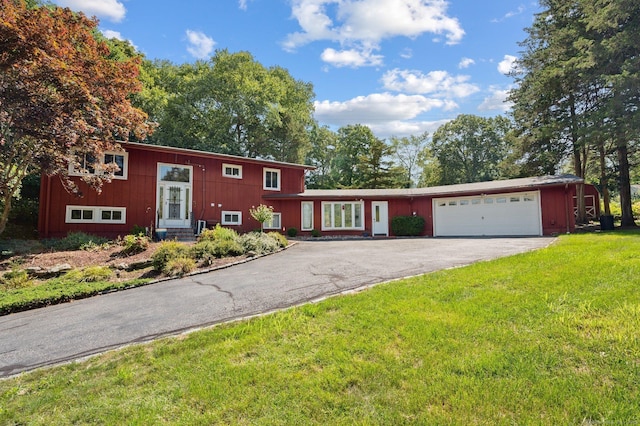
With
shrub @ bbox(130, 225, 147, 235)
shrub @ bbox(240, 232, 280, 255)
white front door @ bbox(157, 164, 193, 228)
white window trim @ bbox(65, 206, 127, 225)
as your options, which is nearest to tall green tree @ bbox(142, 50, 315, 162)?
white front door @ bbox(157, 164, 193, 228)

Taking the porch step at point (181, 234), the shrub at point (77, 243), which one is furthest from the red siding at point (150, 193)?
the shrub at point (77, 243)

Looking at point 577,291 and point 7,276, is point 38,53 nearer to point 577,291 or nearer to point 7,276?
point 7,276

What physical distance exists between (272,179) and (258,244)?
8.29 metres

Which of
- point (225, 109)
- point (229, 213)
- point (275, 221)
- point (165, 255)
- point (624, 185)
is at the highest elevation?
point (225, 109)

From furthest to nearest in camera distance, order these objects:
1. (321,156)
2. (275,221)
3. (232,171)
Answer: (321,156) → (275,221) → (232,171)

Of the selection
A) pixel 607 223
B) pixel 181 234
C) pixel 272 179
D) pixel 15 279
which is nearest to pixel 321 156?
pixel 272 179

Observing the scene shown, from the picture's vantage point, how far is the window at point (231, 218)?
1678 centimetres

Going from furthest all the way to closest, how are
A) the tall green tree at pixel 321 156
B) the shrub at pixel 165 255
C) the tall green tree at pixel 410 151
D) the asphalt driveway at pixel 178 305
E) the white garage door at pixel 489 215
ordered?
the tall green tree at pixel 410 151, the tall green tree at pixel 321 156, the white garage door at pixel 489 215, the shrub at pixel 165 255, the asphalt driveway at pixel 178 305

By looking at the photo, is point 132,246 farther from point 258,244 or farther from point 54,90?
point 54,90

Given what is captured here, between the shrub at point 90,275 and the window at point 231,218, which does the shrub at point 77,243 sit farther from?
the window at point 231,218

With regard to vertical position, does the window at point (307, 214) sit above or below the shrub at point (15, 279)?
above

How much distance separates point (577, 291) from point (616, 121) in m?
16.8

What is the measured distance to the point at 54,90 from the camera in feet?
30.1

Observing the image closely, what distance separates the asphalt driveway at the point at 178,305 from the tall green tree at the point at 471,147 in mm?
Result: 32996
